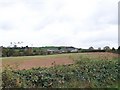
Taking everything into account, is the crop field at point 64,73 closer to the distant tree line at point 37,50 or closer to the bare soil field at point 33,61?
the bare soil field at point 33,61

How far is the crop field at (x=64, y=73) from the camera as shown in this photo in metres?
14.5

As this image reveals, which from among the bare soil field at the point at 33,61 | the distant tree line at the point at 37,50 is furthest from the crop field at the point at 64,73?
the distant tree line at the point at 37,50

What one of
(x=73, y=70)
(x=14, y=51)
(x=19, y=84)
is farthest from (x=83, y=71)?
(x=14, y=51)

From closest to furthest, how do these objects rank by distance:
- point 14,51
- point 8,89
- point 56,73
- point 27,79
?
point 8,89, point 27,79, point 56,73, point 14,51

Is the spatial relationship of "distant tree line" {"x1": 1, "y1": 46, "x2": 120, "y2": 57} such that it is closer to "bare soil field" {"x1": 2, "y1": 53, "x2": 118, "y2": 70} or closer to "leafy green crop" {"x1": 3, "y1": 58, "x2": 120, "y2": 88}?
"bare soil field" {"x1": 2, "y1": 53, "x2": 118, "y2": 70}

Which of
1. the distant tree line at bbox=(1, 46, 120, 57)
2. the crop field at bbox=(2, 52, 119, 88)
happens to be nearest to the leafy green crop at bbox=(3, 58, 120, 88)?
the crop field at bbox=(2, 52, 119, 88)

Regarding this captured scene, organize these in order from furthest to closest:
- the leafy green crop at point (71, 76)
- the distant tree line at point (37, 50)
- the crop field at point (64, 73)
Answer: the distant tree line at point (37, 50) < the crop field at point (64, 73) < the leafy green crop at point (71, 76)

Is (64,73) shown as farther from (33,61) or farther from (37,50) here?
(37,50)

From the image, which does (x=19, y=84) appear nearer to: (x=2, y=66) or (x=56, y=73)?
(x=2, y=66)

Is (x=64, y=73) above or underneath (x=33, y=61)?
underneath

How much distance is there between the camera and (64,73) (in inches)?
671

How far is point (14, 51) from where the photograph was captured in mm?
23781

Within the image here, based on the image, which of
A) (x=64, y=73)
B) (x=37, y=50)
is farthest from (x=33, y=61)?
(x=37, y=50)

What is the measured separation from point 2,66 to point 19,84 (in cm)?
114
